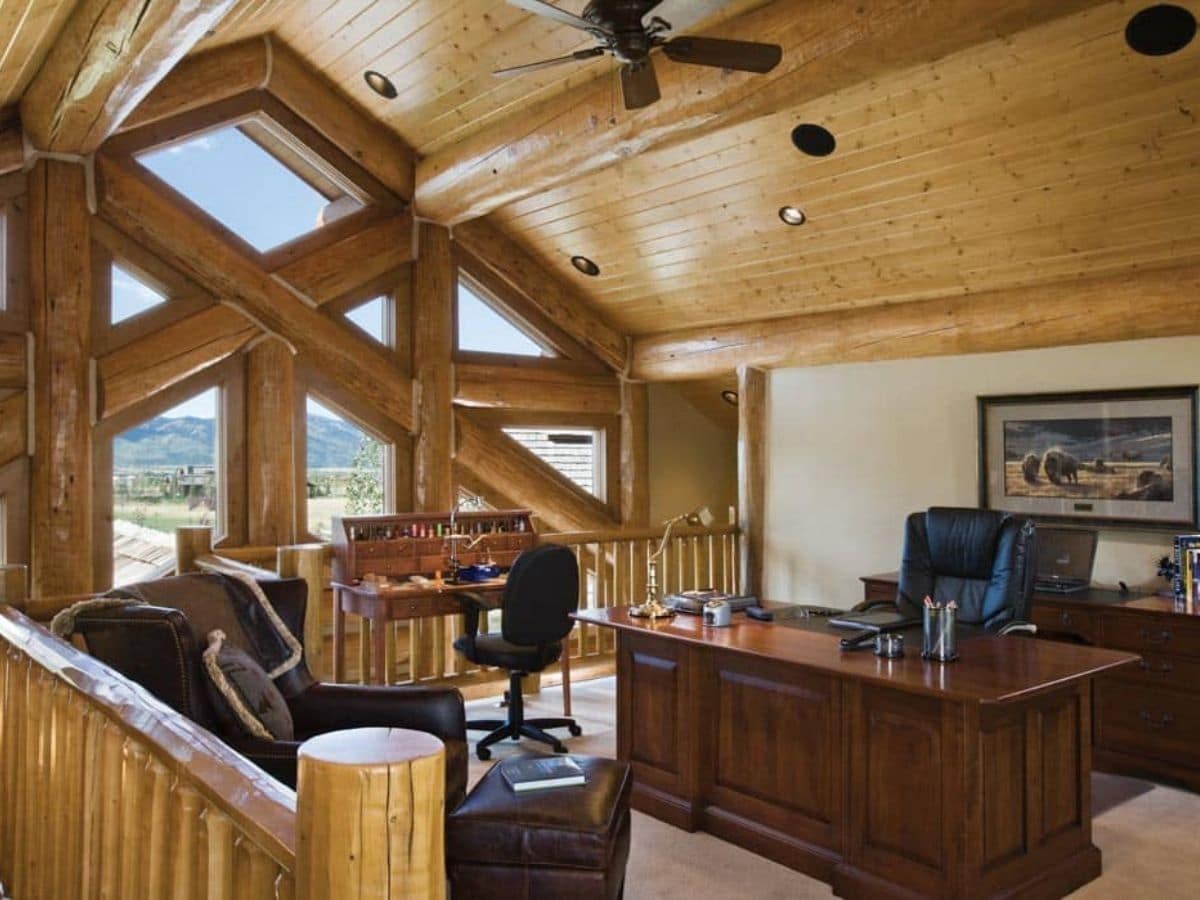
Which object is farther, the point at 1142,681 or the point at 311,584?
the point at 311,584

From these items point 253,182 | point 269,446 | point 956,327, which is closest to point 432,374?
point 269,446

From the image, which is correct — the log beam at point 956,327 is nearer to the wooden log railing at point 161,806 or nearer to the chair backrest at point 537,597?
the chair backrest at point 537,597

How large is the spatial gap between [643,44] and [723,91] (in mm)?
1111

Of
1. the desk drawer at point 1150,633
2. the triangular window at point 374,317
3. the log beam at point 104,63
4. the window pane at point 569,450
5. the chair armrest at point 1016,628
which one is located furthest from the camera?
the window pane at point 569,450

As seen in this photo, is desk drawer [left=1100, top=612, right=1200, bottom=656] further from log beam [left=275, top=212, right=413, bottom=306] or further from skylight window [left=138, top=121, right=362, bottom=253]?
skylight window [left=138, top=121, right=362, bottom=253]

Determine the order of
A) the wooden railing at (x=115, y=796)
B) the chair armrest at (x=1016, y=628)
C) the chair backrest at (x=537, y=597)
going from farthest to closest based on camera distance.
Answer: the chair backrest at (x=537, y=597)
the chair armrest at (x=1016, y=628)
the wooden railing at (x=115, y=796)

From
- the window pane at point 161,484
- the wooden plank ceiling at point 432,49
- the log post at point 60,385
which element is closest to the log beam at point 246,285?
the log post at point 60,385

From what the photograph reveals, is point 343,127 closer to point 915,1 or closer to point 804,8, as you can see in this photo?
point 804,8

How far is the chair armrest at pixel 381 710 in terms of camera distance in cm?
340

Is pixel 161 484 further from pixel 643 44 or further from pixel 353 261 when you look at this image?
pixel 643 44

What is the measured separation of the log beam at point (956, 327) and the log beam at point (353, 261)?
212 centimetres

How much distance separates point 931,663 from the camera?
324 centimetres

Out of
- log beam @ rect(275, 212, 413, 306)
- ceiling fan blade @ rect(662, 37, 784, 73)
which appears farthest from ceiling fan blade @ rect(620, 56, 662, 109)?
log beam @ rect(275, 212, 413, 306)

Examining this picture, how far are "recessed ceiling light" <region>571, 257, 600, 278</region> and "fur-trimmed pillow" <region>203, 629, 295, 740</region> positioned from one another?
460cm
